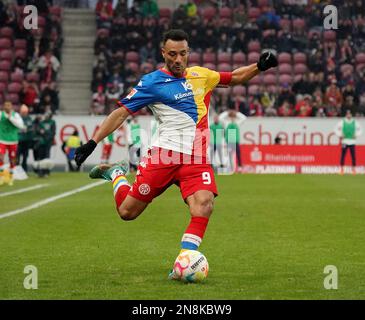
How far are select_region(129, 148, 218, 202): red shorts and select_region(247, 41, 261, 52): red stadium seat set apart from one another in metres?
27.8

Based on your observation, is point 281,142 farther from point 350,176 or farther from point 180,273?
point 180,273

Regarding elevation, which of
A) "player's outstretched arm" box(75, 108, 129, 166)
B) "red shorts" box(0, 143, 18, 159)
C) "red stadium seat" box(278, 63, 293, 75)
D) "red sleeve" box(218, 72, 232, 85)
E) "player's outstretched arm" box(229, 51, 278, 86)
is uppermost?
"player's outstretched arm" box(229, 51, 278, 86)

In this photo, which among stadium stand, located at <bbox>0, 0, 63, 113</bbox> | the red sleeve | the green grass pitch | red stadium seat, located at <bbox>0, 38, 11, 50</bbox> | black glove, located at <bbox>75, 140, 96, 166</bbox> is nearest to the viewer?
the green grass pitch

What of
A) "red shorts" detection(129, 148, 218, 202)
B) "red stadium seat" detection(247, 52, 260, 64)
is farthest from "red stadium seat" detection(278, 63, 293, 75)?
"red shorts" detection(129, 148, 218, 202)

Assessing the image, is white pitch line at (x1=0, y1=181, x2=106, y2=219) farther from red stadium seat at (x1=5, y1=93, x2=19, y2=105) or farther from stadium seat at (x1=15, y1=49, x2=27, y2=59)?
stadium seat at (x1=15, y1=49, x2=27, y2=59)

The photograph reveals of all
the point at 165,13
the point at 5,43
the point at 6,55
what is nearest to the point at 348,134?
the point at 165,13

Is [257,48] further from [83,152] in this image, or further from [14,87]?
[83,152]

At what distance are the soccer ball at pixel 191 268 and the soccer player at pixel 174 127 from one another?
21.7 inches

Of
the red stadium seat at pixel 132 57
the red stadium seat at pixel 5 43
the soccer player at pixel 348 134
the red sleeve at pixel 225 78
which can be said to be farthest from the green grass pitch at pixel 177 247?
the red stadium seat at pixel 5 43

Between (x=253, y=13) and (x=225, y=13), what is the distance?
3.81 feet

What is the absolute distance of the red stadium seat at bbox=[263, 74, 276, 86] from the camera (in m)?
36.8

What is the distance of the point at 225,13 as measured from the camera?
38281 millimetres

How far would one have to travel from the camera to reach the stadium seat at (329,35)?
35.8 meters

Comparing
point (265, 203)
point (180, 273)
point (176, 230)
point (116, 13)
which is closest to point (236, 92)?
point (116, 13)
